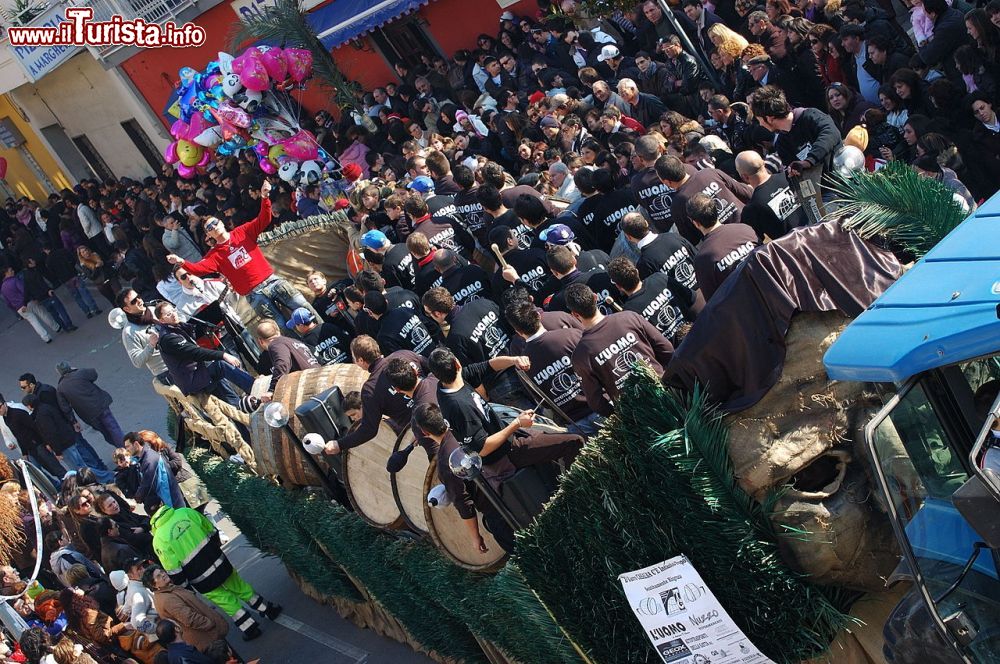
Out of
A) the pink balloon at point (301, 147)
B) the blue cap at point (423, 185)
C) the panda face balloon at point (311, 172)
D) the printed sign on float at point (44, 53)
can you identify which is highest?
the printed sign on float at point (44, 53)

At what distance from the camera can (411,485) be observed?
7422 mm

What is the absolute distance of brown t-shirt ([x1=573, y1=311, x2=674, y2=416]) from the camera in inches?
239

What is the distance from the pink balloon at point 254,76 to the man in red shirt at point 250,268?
13.6 ft

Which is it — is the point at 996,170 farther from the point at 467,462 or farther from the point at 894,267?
the point at 467,462

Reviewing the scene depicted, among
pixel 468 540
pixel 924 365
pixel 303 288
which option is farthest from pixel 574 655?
pixel 303 288

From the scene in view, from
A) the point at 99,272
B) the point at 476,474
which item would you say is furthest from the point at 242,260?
the point at 99,272

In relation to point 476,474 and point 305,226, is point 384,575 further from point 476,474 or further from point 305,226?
point 305,226

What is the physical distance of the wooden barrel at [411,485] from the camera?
288 inches

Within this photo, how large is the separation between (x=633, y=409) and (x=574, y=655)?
1860 mm

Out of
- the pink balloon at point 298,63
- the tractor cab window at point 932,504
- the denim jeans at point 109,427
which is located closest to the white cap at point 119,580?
the denim jeans at point 109,427

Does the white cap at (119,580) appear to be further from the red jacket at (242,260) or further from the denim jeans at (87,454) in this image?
the denim jeans at (87,454)

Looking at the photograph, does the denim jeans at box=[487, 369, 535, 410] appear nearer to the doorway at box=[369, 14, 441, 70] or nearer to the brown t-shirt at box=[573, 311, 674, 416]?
the brown t-shirt at box=[573, 311, 674, 416]

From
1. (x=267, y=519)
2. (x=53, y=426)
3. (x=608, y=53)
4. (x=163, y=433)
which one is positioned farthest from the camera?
(x=163, y=433)

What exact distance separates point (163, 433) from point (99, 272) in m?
6.47
